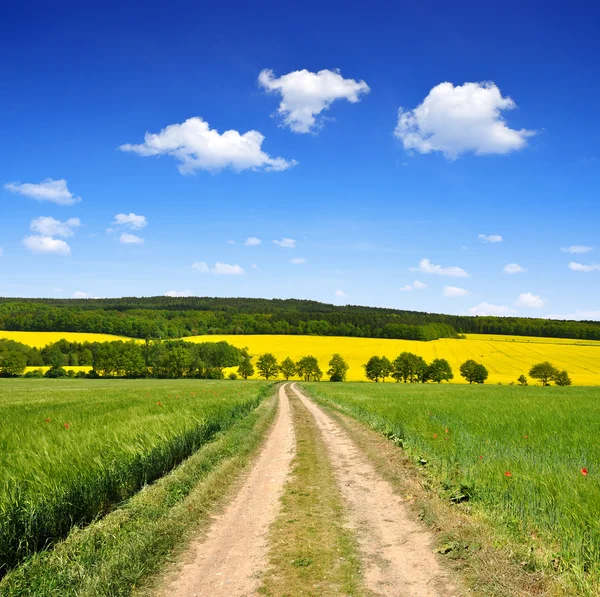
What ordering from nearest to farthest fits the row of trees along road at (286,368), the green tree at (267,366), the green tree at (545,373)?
the green tree at (545,373) → the row of trees along road at (286,368) → the green tree at (267,366)

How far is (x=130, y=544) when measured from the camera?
5.74 meters

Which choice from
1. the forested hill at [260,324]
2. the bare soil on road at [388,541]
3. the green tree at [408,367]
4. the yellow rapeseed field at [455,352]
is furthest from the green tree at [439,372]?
the bare soil on road at [388,541]

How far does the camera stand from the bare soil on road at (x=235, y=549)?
4.87 meters

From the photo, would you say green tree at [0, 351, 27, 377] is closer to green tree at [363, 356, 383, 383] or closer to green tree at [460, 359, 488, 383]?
green tree at [363, 356, 383, 383]

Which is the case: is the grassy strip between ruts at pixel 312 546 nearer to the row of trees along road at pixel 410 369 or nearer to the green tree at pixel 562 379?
the row of trees along road at pixel 410 369

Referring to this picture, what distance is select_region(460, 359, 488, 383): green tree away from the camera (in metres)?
82.7

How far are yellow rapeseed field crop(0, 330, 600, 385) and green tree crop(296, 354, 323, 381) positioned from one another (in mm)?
4927

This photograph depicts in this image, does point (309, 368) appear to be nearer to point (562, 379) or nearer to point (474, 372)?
point (474, 372)

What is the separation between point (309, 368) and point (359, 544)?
87.1 meters

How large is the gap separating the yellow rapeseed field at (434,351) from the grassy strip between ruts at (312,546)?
276 feet

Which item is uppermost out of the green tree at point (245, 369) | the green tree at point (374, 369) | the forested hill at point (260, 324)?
the forested hill at point (260, 324)

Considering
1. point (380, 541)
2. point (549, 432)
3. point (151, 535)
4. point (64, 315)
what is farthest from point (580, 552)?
point (64, 315)

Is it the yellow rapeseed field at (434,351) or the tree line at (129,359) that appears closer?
the tree line at (129,359)

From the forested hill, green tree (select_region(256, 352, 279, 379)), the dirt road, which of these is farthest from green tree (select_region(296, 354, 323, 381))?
the dirt road
